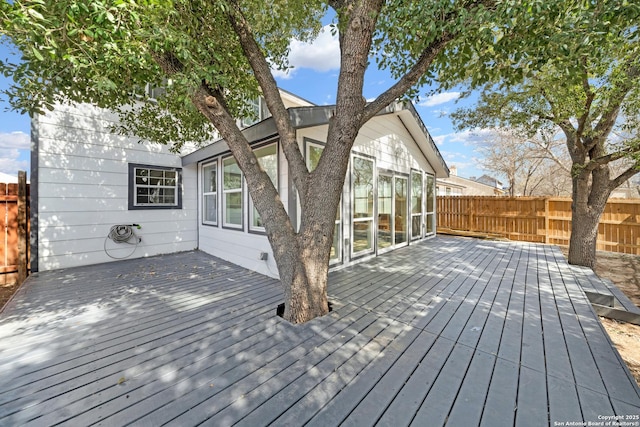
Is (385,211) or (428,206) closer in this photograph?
(385,211)

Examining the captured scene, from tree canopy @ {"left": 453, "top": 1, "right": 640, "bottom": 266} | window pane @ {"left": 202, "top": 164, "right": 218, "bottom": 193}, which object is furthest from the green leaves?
tree canopy @ {"left": 453, "top": 1, "right": 640, "bottom": 266}

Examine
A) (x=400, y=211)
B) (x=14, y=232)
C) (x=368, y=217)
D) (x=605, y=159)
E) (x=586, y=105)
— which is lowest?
(x=14, y=232)

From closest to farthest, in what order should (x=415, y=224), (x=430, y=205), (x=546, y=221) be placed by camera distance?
1. (x=415, y=224)
2. (x=546, y=221)
3. (x=430, y=205)

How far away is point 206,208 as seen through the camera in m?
6.87

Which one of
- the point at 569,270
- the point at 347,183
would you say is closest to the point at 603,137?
the point at 569,270

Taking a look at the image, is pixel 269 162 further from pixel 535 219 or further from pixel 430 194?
pixel 535 219

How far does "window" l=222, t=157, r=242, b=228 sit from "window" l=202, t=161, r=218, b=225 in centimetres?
48

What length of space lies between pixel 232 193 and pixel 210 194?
124 centimetres

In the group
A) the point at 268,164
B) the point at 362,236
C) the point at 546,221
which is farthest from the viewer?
the point at 546,221

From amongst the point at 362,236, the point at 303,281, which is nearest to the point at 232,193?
the point at 362,236

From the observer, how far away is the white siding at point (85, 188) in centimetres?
515

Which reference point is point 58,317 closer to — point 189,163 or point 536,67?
point 189,163

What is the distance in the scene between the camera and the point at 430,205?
9141mm

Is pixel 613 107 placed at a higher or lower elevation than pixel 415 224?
higher
